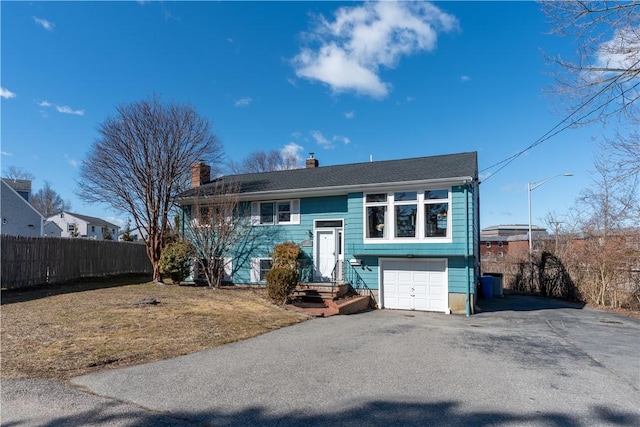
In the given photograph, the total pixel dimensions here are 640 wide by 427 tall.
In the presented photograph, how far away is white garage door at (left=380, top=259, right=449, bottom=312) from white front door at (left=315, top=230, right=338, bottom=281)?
1.99 metres

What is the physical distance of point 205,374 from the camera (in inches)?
223

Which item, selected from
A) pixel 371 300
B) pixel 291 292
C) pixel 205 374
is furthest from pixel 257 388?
pixel 371 300

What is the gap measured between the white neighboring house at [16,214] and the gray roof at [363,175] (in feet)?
59.4

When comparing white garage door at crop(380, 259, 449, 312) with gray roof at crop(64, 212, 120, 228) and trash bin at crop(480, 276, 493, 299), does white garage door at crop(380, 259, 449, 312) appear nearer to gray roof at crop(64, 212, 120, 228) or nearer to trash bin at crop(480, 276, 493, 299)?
trash bin at crop(480, 276, 493, 299)

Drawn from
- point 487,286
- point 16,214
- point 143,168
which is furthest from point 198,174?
point 16,214

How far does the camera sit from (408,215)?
13.7 meters

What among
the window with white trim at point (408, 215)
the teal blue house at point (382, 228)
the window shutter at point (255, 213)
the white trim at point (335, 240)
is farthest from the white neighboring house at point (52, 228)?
the window with white trim at point (408, 215)

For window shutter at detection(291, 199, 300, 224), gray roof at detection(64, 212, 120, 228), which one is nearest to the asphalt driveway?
window shutter at detection(291, 199, 300, 224)

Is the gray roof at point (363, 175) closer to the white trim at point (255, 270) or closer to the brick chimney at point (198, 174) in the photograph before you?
the brick chimney at point (198, 174)

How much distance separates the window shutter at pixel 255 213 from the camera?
16.5 meters

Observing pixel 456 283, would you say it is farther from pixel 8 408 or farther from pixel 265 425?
pixel 8 408

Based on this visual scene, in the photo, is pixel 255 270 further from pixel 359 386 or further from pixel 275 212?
pixel 359 386

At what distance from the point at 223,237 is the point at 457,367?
11725 millimetres

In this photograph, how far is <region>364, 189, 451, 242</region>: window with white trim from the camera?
13.2 metres
